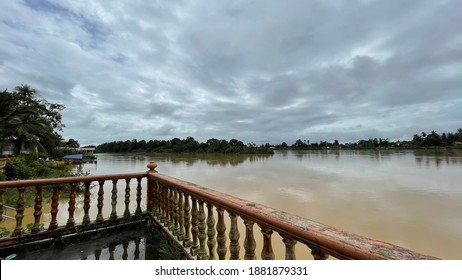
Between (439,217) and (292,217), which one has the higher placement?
(292,217)

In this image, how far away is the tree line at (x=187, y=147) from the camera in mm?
63625

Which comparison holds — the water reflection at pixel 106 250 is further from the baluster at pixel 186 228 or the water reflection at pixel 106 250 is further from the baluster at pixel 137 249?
the baluster at pixel 186 228

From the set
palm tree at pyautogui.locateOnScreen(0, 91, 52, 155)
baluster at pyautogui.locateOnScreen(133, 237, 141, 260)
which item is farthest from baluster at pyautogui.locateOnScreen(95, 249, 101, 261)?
Answer: palm tree at pyautogui.locateOnScreen(0, 91, 52, 155)

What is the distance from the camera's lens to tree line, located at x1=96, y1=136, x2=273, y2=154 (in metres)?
63.6

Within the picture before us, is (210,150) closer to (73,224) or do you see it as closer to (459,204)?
(459,204)

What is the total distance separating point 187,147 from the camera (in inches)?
2788

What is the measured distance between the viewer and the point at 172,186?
2570 millimetres

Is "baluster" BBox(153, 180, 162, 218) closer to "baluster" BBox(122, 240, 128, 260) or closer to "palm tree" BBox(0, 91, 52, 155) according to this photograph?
"baluster" BBox(122, 240, 128, 260)

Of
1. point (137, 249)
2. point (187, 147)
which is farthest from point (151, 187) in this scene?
point (187, 147)

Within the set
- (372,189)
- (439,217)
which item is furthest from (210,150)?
(439,217)

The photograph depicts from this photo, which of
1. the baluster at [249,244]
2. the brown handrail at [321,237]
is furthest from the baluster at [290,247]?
the baluster at [249,244]
